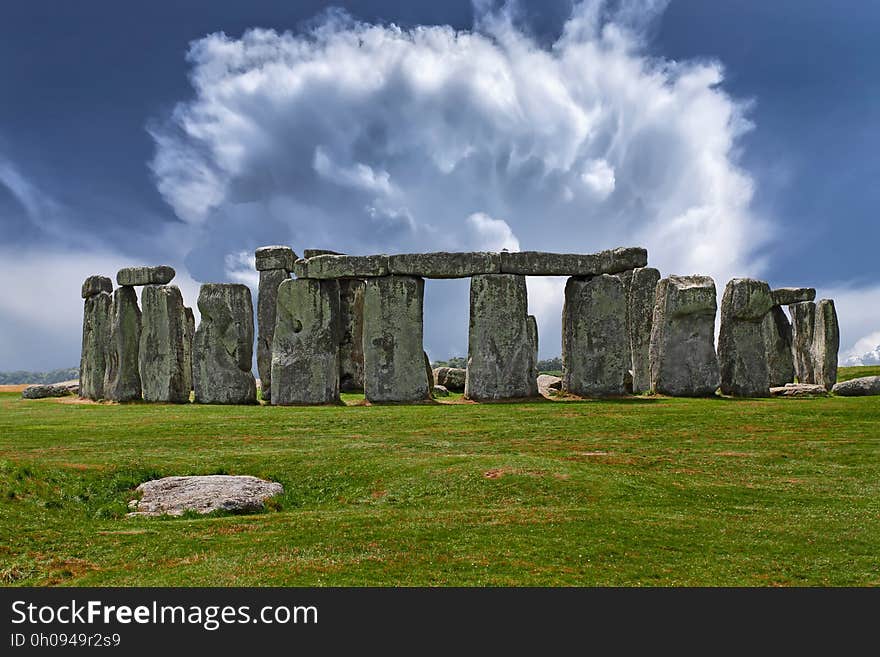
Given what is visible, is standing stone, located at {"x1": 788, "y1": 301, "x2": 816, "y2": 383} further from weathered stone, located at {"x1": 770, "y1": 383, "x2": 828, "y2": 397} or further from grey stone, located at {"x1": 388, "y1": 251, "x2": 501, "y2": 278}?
grey stone, located at {"x1": 388, "y1": 251, "x2": 501, "y2": 278}

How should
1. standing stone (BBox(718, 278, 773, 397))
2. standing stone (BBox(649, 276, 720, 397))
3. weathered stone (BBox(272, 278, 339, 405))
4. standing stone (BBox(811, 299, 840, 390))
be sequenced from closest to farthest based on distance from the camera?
weathered stone (BBox(272, 278, 339, 405)), standing stone (BBox(649, 276, 720, 397)), standing stone (BBox(718, 278, 773, 397)), standing stone (BBox(811, 299, 840, 390))

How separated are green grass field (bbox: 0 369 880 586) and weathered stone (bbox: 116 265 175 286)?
8.23m

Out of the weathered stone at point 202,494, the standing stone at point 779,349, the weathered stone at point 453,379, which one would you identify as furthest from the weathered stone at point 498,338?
the standing stone at point 779,349

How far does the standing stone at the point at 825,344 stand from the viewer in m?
36.3

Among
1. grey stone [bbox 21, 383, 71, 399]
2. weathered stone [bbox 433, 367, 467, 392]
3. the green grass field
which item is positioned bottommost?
the green grass field

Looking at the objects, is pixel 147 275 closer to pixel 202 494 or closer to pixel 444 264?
pixel 444 264

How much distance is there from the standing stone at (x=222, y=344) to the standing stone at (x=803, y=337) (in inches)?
1091

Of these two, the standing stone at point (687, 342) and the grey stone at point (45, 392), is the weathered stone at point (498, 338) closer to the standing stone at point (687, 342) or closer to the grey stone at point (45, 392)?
the standing stone at point (687, 342)

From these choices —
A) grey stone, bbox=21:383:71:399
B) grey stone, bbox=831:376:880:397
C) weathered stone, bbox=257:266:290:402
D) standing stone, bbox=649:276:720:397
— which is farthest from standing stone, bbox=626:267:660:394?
grey stone, bbox=21:383:71:399

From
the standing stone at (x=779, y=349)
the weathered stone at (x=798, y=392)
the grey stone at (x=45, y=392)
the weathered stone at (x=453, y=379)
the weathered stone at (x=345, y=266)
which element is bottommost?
the grey stone at (x=45, y=392)

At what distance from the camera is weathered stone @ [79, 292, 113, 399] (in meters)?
33.1

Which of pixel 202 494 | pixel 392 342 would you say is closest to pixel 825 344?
pixel 392 342

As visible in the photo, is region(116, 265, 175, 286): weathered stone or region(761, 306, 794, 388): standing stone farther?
region(761, 306, 794, 388): standing stone

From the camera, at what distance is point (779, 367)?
38.4 metres
